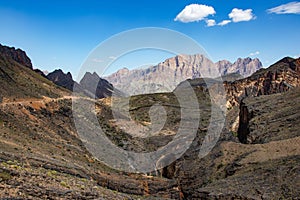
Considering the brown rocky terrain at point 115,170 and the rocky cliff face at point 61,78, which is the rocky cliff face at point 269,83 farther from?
the rocky cliff face at point 61,78

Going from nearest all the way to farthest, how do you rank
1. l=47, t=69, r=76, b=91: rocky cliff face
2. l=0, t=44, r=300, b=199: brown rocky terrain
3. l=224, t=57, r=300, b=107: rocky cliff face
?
l=0, t=44, r=300, b=199: brown rocky terrain → l=224, t=57, r=300, b=107: rocky cliff face → l=47, t=69, r=76, b=91: rocky cliff face

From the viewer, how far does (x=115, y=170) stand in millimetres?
36281

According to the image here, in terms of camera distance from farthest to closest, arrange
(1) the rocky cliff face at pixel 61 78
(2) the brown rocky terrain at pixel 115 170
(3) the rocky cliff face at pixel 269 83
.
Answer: (1) the rocky cliff face at pixel 61 78, (3) the rocky cliff face at pixel 269 83, (2) the brown rocky terrain at pixel 115 170

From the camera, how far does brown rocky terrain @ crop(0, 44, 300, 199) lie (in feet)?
70.8

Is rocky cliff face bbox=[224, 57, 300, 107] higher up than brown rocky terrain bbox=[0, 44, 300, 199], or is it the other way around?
rocky cliff face bbox=[224, 57, 300, 107]

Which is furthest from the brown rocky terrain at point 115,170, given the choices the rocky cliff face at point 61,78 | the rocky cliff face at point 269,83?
the rocky cliff face at point 61,78

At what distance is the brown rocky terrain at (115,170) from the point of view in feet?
70.8

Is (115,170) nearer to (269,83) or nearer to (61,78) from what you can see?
(269,83)

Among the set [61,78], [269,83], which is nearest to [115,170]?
[269,83]

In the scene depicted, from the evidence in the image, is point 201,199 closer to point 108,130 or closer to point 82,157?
point 82,157

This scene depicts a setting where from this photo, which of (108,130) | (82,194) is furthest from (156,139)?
(82,194)

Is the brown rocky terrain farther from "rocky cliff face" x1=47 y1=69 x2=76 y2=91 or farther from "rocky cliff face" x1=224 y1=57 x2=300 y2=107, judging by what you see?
"rocky cliff face" x1=47 y1=69 x2=76 y2=91

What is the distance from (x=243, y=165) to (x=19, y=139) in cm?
1943

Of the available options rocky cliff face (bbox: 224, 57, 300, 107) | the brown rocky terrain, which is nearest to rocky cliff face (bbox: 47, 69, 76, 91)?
rocky cliff face (bbox: 224, 57, 300, 107)
